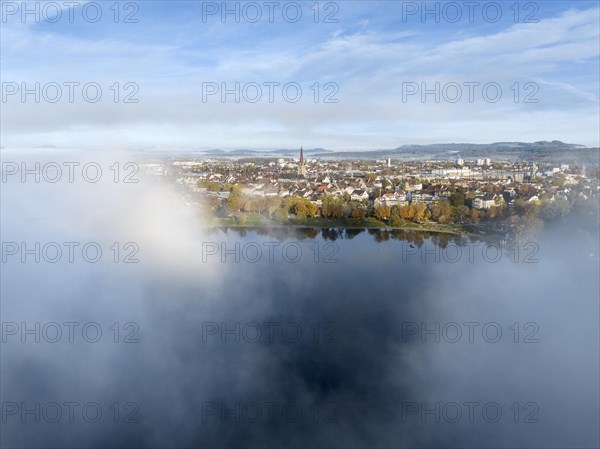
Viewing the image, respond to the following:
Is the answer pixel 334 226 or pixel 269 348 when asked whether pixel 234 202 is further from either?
pixel 269 348

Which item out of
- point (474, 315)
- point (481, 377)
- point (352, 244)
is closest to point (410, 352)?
point (481, 377)

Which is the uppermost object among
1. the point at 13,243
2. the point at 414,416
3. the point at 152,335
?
the point at 13,243

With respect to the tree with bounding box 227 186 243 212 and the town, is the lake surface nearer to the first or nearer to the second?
the town

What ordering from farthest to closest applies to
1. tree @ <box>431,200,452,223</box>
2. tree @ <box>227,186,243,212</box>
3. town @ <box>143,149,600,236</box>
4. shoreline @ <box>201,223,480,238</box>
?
1. tree @ <box>227,186,243,212</box>
2. tree @ <box>431,200,452,223</box>
3. shoreline @ <box>201,223,480,238</box>
4. town @ <box>143,149,600,236</box>

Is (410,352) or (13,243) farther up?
(13,243)

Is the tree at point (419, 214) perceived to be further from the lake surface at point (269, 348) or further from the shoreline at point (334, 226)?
the lake surface at point (269, 348)

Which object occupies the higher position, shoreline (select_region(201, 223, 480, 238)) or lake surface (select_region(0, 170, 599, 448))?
shoreline (select_region(201, 223, 480, 238))

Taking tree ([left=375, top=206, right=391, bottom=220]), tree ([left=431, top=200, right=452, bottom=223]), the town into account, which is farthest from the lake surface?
tree ([left=375, top=206, right=391, bottom=220])

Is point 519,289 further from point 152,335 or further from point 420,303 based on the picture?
point 152,335

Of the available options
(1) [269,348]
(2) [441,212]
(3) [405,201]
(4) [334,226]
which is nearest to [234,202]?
(4) [334,226]
